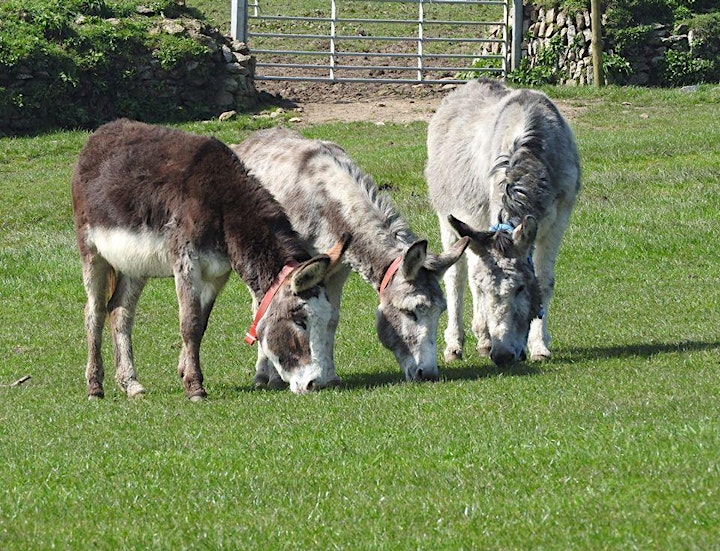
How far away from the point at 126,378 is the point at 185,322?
3.35 feet

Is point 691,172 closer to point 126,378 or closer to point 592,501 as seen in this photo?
point 126,378

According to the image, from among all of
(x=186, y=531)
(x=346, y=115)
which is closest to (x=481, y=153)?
(x=186, y=531)

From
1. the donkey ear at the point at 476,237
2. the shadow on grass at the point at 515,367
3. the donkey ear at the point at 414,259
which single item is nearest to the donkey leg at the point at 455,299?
the shadow on grass at the point at 515,367

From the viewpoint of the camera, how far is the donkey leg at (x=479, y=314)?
10.1 m

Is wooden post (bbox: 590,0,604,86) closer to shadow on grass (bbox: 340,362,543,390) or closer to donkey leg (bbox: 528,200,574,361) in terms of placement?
donkey leg (bbox: 528,200,574,361)

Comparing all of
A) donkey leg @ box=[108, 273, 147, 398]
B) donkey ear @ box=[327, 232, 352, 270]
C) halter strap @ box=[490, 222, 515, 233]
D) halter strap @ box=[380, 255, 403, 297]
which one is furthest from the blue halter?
donkey leg @ box=[108, 273, 147, 398]

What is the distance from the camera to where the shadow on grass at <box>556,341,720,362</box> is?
33.5ft

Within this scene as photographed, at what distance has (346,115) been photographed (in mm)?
25938

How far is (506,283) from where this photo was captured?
9.87m

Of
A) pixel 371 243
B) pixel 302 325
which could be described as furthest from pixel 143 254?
pixel 371 243

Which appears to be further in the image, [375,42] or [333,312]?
[375,42]

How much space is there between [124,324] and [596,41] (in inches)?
748

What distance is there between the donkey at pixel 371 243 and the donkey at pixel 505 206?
637mm

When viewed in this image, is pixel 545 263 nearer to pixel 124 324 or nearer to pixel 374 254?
pixel 374 254
